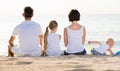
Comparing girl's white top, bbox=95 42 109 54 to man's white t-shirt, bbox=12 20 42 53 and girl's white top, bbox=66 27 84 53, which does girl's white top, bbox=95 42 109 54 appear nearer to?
girl's white top, bbox=66 27 84 53

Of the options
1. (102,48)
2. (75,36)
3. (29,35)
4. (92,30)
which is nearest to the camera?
(29,35)

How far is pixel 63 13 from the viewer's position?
73812mm

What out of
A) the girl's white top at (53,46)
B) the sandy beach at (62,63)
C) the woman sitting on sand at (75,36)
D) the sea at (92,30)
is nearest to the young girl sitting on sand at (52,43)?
the girl's white top at (53,46)

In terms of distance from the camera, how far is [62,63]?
7.75 m

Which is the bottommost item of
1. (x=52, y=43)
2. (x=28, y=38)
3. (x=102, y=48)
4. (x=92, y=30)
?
(x=92, y=30)

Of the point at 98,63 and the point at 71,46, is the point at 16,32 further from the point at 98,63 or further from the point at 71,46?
the point at 98,63

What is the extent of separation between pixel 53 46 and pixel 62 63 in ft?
5.02

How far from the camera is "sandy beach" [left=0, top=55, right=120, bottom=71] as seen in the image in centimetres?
729

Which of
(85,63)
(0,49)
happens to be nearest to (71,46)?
(85,63)

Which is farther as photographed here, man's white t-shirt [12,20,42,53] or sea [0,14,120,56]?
sea [0,14,120,56]

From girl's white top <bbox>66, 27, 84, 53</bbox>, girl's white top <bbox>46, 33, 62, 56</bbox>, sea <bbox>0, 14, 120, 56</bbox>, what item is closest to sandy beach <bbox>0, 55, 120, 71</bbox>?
girl's white top <bbox>66, 27, 84, 53</bbox>

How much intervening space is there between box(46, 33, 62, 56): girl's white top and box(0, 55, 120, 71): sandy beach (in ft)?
2.34

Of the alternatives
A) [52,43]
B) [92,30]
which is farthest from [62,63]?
[92,30]

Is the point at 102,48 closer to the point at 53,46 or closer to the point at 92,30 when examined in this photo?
the point at 53,46
